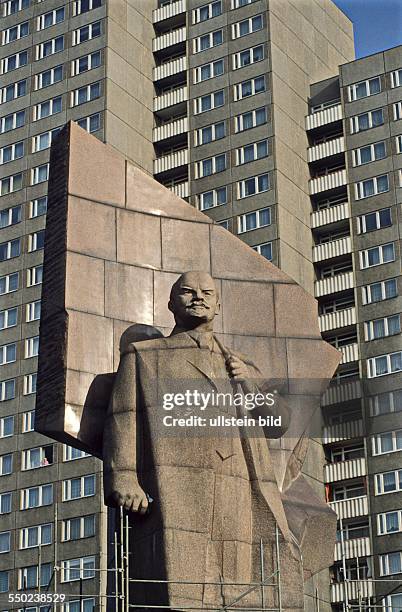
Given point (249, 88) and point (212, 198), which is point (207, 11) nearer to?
point (249, 88)

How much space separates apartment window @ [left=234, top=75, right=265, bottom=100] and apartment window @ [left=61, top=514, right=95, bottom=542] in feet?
77.5

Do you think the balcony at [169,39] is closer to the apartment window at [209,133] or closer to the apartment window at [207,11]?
the apartment window at [207,11]

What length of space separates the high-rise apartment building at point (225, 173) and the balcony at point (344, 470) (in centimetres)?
7

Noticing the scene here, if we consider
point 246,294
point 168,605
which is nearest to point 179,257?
point 246,294

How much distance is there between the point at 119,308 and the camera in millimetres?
23078

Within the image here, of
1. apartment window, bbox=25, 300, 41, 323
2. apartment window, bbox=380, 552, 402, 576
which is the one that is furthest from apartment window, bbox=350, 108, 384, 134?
apartment window, bbox=380, 552, 402, 576

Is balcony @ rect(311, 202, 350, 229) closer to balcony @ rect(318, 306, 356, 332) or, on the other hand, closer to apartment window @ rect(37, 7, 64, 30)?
balcony @ rect(318, 306, 356, 332)

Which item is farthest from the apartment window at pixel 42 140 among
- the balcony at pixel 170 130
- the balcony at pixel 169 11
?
the balcony at pixel 169 11

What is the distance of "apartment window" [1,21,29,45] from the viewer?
7519 centimetres

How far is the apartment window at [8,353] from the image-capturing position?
6719 centimetres

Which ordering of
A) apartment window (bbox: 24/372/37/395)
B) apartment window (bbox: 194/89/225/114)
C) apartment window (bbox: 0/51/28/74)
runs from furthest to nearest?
apartment window (bbox: 0/51/28/74), apartment window (bbox: 194/89/225/114), apartment window (bbox: 24/372/37/395)

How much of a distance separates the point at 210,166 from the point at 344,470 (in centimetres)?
1787

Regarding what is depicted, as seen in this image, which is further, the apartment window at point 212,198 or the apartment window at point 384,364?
the apartment window at point 212,198

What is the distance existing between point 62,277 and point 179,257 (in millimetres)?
2557
